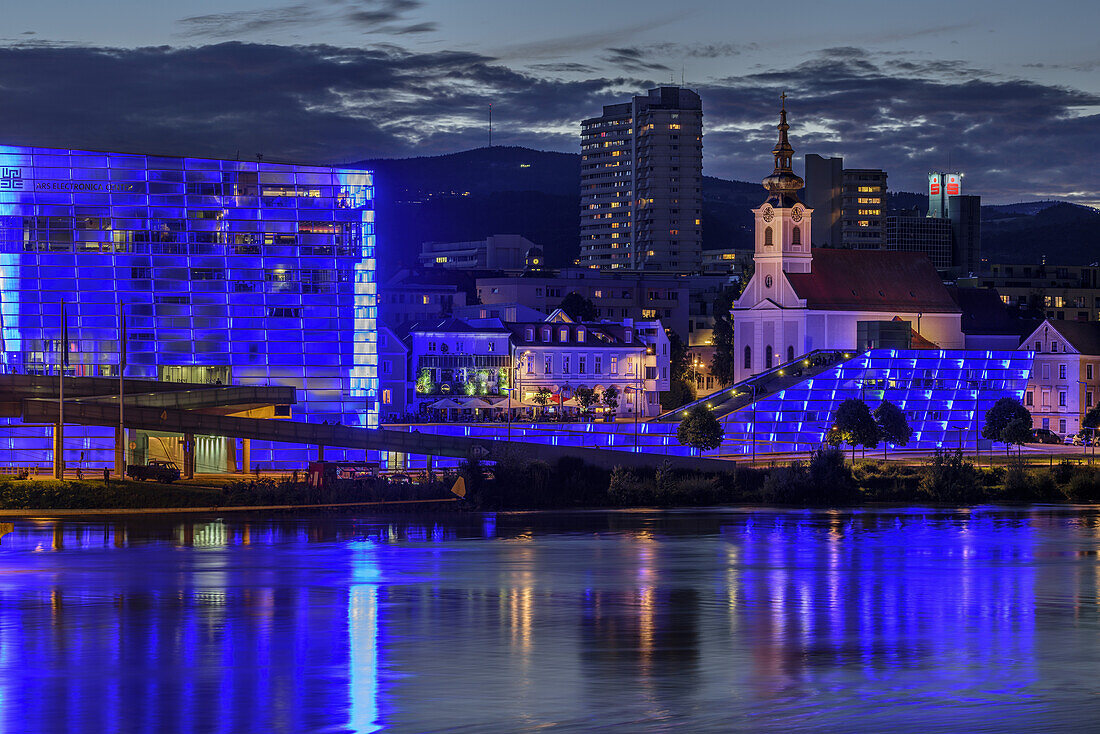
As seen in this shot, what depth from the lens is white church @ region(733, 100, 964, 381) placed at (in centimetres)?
12988

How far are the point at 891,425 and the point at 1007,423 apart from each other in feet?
29.4

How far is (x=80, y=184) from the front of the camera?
87250mm

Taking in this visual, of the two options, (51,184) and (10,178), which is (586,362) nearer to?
(51,184)

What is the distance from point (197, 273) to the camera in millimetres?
89062

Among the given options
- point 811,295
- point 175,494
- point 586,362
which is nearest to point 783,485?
point 175,494

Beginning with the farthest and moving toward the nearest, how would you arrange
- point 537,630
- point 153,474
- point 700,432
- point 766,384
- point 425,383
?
point 425,383, point 766,384, point 700,432, point 153,474, point 537,630

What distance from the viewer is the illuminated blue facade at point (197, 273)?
285ft

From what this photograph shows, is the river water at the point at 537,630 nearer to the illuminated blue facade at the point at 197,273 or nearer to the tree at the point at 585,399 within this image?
the illuminated blue facade at the point at 197,273

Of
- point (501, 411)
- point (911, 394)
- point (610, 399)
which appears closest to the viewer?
point (911, 394)

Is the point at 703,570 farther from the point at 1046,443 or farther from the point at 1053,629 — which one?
the point at 1046,443

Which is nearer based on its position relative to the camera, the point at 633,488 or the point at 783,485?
the point at 633,488

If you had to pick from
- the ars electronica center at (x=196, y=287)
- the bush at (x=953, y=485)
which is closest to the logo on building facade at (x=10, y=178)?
the ars electronica center at (x=196, y=287)

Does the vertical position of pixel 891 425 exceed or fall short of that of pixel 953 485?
it exceeds it

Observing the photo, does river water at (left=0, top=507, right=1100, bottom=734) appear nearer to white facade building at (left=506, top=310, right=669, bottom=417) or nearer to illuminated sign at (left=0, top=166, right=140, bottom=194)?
illuminated sign at (left=0, top=166, right=140, bottom=194)
